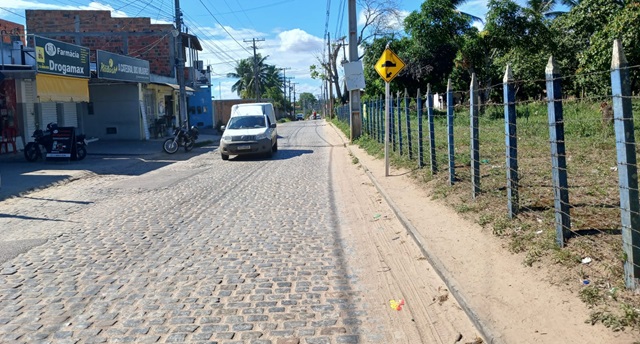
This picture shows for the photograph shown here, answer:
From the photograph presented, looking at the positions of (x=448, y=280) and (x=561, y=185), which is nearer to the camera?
(x=448, y=280)

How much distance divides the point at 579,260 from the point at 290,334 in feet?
8.80

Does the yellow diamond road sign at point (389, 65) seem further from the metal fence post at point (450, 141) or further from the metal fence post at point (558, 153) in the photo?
the metal fence post at point (558, 153)

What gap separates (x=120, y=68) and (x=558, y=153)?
24479 millimetres

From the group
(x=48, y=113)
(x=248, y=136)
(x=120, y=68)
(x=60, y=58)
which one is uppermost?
(x=120, y=68)

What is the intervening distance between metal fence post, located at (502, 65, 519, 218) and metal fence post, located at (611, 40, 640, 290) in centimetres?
239

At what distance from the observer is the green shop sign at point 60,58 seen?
63.7ft

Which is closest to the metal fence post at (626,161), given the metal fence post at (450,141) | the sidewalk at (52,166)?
the metal fence post at (450,141)

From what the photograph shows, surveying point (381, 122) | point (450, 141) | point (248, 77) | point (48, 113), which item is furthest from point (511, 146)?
point (248, 77)

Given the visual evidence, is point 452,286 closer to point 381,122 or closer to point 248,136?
point 381,122

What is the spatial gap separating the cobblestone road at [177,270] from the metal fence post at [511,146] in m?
2.19

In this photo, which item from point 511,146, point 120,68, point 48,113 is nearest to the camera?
point 511,146

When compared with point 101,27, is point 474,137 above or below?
below

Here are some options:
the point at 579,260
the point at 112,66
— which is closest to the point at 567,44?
the point at 112,66

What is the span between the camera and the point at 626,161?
4.53 m
